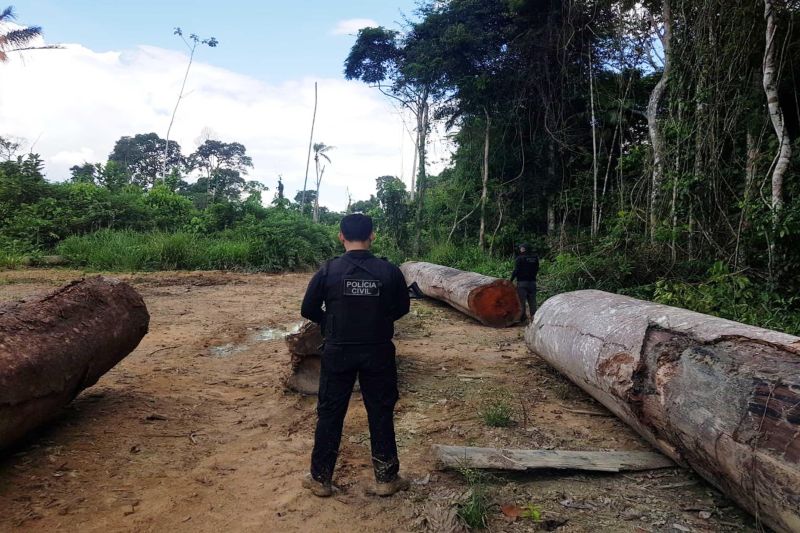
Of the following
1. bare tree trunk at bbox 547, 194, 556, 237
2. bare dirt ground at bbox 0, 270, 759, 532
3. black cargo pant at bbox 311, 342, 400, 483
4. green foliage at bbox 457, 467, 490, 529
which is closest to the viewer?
green foliage at bbox 457, 467, 490, 529

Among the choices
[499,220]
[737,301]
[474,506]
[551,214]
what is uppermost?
[551,214]

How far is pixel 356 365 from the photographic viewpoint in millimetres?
2865

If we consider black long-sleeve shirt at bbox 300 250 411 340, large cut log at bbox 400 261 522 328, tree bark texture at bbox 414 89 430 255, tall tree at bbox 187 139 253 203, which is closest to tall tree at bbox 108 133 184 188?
tall tree at bbox 187 139 253 203

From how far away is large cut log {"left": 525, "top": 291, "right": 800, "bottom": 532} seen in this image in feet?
7.13

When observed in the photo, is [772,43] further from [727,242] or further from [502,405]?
[502,405]

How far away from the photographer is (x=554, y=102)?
13.9 m

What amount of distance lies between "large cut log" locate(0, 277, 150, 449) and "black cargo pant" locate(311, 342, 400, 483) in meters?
1.80

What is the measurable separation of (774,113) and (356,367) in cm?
703

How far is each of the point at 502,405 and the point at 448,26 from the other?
14160 millimetres

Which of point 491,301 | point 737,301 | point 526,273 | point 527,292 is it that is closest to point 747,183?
point 737,301

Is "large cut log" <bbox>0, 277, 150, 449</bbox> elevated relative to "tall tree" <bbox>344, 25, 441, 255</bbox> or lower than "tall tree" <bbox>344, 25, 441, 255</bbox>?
lower

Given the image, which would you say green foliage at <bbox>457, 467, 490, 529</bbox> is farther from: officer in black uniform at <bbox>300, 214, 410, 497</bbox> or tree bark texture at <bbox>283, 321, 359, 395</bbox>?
tree bark texture at <bbox>283, 321, 359, 395</bbox>

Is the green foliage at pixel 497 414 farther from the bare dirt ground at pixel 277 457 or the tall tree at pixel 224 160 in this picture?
the tall tree at pixel 224 160

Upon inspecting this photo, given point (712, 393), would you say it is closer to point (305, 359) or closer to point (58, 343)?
point (305, 359)
